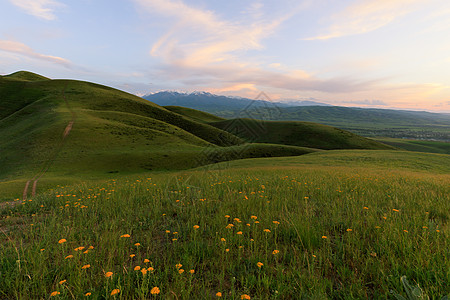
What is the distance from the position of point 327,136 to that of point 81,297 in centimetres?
10493

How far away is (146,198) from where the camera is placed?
6.84 m

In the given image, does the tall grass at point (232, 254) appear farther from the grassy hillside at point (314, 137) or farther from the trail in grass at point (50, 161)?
the grassy hillside at point (314, 137)

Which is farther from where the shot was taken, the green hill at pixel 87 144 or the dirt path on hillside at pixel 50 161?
the green hill at pixel 87 144

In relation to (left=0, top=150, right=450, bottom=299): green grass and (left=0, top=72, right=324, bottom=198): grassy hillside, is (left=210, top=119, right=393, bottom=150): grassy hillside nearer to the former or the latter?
(left=0, top=72, right=324, bottom=198): grassy hillside

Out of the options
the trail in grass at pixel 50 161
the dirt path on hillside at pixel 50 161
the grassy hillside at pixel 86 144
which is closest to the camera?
the trail in grass at pixel 50 161

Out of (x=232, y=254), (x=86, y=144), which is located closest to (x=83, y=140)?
(x=86, y=144)

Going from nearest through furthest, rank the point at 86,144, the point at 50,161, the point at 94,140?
the point at 50,161 < the point at 86,144 < the point at 94,140

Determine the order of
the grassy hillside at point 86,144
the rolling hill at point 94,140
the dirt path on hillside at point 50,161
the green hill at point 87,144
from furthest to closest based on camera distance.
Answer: the green hill at point 87,144, the grassy hillside at point 86,144, the rolling hill at point 94,140, the dirt path on hillside at point 50,161

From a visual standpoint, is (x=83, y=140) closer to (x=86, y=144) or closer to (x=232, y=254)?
(x=86, y=144)

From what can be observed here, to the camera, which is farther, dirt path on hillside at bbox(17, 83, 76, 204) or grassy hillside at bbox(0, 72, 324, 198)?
grassy hillside at bbox(0, 72, 324, 198)

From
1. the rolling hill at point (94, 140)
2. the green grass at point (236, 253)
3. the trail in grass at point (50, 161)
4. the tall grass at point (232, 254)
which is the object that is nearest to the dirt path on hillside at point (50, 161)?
the trail in grass at point (50, 161)

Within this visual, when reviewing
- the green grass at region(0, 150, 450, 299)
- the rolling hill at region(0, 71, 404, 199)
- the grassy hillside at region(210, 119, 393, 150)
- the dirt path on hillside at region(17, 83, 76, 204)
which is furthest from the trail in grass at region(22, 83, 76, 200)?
the grassy hillside at region(210, 119, 393, 150)

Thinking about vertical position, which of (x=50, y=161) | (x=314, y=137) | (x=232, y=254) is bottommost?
(x=50, y=161)

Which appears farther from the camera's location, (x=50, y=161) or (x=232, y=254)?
(x=50, y=161)
